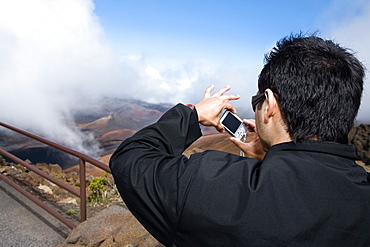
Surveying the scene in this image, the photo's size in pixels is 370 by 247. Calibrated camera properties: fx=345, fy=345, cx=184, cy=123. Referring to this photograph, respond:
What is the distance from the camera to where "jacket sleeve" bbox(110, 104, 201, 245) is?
37.6 inches

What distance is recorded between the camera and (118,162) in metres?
1.07

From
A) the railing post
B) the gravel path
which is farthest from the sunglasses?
the gravel path

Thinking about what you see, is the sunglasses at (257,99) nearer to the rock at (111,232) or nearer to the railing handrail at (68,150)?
the railing handrail at (68,150)

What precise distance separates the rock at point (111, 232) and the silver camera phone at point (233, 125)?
1.39 metres

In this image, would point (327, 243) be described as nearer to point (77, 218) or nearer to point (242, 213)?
point (242, 213)

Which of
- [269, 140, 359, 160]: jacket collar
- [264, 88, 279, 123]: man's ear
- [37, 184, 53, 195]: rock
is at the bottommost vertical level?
[37, 184, 53, 195]: rock

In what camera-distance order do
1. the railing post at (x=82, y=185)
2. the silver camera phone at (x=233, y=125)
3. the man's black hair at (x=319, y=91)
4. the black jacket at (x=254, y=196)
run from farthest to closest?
the railing post at (x=82, y=185) < the silver camera phone at (x=233, y=125) < the man's black hair at (x=319, y=91) < the black jacket at (x=254, y=196)

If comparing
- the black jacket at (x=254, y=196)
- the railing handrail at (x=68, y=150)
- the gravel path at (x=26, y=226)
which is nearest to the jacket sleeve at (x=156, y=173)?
the black jacket at (x=254, y=196)

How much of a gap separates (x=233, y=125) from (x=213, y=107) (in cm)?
14

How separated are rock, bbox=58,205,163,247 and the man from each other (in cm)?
157

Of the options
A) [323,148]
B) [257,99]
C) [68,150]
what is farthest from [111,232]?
[323,148]

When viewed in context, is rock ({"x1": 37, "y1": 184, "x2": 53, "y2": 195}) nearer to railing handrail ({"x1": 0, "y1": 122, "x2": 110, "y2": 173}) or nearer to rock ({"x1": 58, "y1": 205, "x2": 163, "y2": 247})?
railing handrail ({"x1": 0, "y1": 122, "x2": 110, "y2": 173})

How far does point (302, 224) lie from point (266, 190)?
0.40ft

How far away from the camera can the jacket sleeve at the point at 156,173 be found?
95 cm
